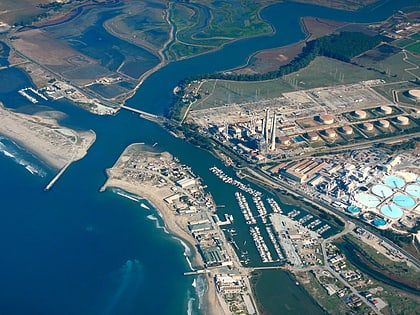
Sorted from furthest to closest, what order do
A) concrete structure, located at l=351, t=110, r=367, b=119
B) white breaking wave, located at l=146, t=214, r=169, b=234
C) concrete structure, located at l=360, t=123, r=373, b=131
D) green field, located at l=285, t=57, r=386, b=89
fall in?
1. green field, located at l=285, t=57, r=386, b=89
2. concrete structure, located at l=351, t=110, r=367, b=119
3. concrete structure, located at l=360, t=123, r=373, b=131
4. white breaking wave, located at l=146, t=214, r=169, b=234

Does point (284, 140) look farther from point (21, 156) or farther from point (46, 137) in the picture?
point (21, 156)

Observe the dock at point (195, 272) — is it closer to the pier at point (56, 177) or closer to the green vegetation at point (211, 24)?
the pier at point (56, 177)

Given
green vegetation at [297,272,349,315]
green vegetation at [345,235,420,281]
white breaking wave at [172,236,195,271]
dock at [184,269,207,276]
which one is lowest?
white breaking wave at [172,236,195,271]

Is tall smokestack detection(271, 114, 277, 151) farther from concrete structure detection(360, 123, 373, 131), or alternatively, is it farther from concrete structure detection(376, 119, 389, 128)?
concrete structure detection(376, 119, 389, 128)

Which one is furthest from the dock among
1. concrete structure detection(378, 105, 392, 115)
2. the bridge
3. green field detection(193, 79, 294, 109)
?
concrete structure detection(378, 105, 392, 115)

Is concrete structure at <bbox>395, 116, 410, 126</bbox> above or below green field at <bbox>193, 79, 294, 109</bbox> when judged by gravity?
above

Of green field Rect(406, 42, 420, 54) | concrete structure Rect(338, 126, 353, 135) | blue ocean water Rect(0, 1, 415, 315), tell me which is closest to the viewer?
blue ocean water Rect(0, 1, 415, 315)

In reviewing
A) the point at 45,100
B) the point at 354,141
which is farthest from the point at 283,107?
the point at 45,100
